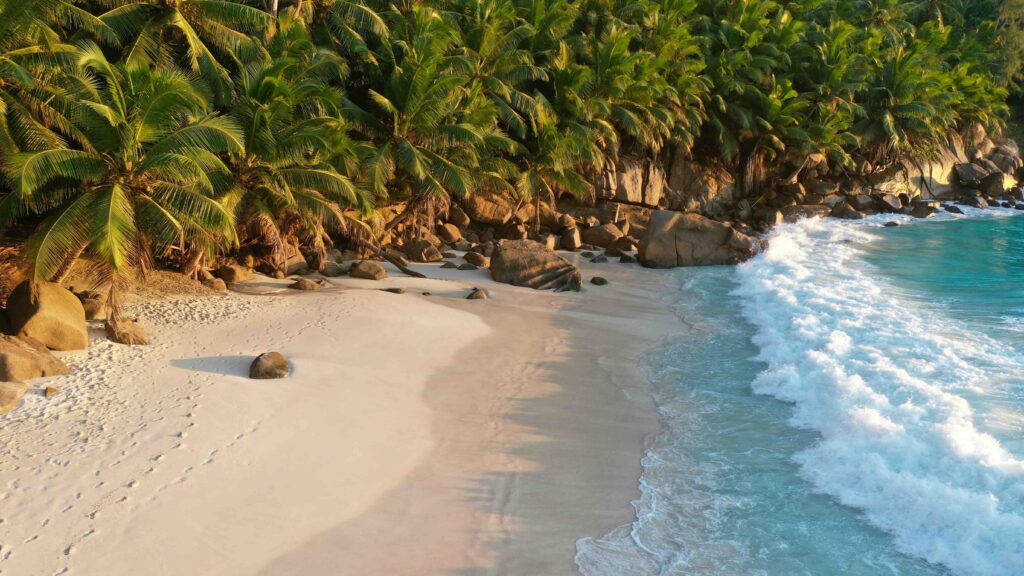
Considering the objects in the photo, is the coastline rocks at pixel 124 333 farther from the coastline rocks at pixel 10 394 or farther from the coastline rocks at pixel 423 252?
the coastline rocks at pixel 423 252

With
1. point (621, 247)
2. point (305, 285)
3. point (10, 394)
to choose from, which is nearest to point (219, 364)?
point (10, 394)

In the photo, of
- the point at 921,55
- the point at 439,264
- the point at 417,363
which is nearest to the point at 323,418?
the point at 417,363

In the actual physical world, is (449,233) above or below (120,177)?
below

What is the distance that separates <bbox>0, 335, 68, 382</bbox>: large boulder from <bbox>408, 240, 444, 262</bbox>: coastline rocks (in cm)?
1231

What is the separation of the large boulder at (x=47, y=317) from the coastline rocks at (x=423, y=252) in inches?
443

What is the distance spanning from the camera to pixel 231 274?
1783 centimetres

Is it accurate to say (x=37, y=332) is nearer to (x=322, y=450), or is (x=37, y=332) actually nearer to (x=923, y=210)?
(x=322, y=450)

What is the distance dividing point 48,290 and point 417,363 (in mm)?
6034

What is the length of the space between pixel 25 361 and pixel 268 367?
10.7 ft

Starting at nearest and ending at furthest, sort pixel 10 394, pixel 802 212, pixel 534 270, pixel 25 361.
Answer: pixel 10 394, pixel 25 361, pixel 534 270, pixel 802 212

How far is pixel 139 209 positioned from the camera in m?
12.9

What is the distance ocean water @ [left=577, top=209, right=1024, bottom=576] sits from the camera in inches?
323

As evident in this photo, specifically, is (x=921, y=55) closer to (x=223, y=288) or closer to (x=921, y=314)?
(x=921, y=314)

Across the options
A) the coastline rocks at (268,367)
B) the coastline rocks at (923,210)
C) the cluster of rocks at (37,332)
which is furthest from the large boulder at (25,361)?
the coastline rocks at (923,210)
